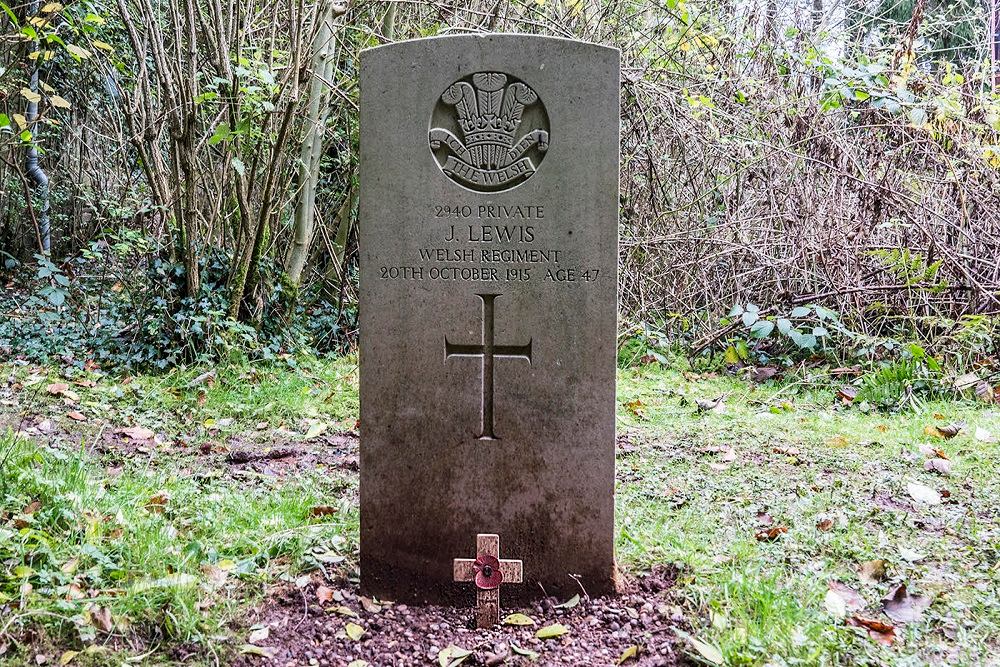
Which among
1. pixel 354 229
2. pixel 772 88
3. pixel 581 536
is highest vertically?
pixel 772 88

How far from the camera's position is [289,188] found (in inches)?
317

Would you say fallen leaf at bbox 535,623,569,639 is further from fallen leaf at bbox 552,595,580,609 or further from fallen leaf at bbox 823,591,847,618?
fallen leaf at bbox 823,591,847,618

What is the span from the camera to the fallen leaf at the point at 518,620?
293cm

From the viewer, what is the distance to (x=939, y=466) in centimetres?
437

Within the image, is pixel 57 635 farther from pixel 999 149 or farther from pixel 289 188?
pixel 999 149

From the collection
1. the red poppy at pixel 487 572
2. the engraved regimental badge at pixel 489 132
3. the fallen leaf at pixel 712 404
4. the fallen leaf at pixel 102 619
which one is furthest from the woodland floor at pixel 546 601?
the engraved regimental badge at pixel 489 132

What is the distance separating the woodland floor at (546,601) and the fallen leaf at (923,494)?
0.05 feet

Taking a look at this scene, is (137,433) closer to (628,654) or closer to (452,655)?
(452,655)

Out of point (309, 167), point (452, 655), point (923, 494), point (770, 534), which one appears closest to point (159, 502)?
point (452, 655)

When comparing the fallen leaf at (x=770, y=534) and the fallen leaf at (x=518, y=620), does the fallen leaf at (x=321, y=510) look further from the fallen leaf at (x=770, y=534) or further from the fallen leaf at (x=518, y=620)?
the fallen leaf at (x=770, y=534)

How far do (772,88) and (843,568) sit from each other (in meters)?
6.06

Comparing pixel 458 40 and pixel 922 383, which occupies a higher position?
pixel 458 40

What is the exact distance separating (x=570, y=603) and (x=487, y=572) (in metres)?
0.35

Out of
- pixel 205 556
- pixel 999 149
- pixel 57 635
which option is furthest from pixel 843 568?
pixel 999 149
